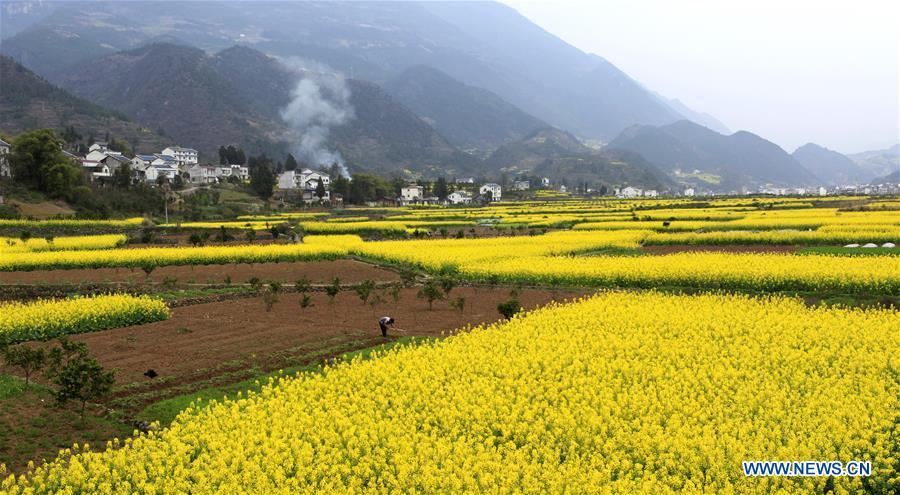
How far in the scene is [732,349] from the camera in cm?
1538

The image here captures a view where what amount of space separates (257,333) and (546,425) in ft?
40.5

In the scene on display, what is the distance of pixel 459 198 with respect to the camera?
131875 mm

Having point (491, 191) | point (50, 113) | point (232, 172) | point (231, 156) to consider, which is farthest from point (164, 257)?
point (50, 113)

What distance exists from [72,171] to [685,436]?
262 ft

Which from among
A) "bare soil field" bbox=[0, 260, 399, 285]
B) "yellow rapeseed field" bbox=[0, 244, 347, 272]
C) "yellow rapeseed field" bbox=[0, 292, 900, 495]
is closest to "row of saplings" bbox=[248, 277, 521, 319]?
"bare soil field" bbox=[0, 260, 399, 285]

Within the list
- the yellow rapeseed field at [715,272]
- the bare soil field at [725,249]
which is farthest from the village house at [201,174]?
the yellow rapeseed field at [715,272]

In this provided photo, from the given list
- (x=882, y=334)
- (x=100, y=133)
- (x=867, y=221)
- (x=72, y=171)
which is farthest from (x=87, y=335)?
(x=100, y=133)

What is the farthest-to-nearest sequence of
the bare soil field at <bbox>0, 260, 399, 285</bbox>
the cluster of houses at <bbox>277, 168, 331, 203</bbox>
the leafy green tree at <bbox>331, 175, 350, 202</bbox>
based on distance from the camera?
the cluster of houses at <bbox>277, 168, 331, 203</bbox> → the leafy green tree at <bbox>331, 175, 350, 202</bbox> → the bare soil field at <bbox>0, 260, 399, 285</bbox>

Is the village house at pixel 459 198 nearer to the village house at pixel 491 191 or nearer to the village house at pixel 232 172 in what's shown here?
the village house at pixel 491 191

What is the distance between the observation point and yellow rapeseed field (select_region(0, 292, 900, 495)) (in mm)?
9453

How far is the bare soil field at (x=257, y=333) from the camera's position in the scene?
1650 centimetres

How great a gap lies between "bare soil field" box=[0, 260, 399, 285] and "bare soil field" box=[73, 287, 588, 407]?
5.29 meters

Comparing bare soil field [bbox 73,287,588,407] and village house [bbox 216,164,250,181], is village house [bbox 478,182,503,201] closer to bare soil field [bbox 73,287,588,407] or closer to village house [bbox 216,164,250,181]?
village house [bbox 216,164,250,181]

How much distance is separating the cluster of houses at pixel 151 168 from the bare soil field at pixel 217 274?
68.4m
